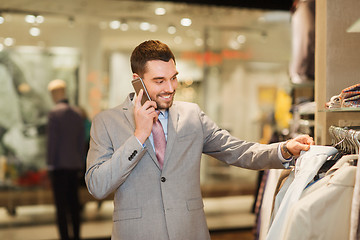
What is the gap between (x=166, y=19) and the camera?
6.25 metres

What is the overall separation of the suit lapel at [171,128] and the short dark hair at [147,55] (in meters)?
0.27

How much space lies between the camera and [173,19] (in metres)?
6.27

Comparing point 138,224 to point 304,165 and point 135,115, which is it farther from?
point 304,165

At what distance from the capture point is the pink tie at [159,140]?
2.26m

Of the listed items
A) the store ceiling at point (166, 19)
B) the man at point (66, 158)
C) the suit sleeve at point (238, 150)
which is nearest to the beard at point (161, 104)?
the suit sleeve at point (238, 150)

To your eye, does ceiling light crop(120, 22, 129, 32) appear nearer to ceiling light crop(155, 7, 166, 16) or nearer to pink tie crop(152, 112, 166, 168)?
ceiling light crop(155, 7, 166, 16)

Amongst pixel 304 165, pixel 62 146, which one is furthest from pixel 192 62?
pixel 304 165

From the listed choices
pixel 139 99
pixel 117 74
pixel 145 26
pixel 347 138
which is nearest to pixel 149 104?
pixel 139 99

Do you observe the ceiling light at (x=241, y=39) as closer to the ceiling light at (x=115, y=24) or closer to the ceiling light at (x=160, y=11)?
the ceiling light at (x=160, y=11)

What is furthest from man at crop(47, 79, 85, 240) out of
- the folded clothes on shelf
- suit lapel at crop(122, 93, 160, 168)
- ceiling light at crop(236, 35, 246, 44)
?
the folded clothes on shelf

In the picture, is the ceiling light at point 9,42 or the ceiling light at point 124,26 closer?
the ceiling light at point 9,42

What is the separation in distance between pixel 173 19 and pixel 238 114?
164 centimetres

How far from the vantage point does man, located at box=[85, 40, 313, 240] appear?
2111mm

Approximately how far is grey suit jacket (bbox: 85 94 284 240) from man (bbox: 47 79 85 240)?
299 centimetres
